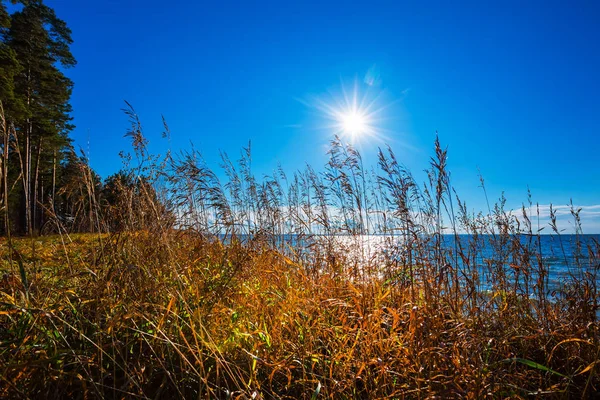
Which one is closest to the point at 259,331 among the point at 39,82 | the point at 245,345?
the point at 245,345

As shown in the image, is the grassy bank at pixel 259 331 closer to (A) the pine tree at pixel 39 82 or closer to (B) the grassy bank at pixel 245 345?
(B) the grassy bank at pixel 245 345

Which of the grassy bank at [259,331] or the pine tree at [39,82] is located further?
the pine tree at [39,82]

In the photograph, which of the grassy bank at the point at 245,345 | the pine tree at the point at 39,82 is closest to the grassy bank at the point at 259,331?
the grassy bank at the point at 245,345

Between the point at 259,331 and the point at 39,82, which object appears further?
the point at 39,82

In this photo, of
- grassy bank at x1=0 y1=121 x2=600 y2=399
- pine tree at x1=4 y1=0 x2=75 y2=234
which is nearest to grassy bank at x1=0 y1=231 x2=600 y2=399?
grassy bank at x1=0 y1=121 x2=600 y2=399

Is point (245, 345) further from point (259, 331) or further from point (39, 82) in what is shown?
point (39, 82)

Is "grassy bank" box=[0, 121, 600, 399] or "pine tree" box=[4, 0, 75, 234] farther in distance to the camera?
"pine tree" box=[4, 0, 75, 234]

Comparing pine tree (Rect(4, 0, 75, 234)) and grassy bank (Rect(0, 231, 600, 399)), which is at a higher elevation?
pine tree (Rect(4, 0, 75, 234))

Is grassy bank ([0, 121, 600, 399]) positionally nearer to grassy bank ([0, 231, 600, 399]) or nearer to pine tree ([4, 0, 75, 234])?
grassy bank ([0, 231, 600, 399])

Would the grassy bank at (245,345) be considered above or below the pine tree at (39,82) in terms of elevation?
below

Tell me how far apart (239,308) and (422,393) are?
1.20 m

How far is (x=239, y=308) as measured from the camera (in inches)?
84.7

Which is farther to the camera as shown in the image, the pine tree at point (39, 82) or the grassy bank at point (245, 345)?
the pine tree at point (39, 82)

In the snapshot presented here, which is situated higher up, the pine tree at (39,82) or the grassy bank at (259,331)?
the pine tree at (39,82)
